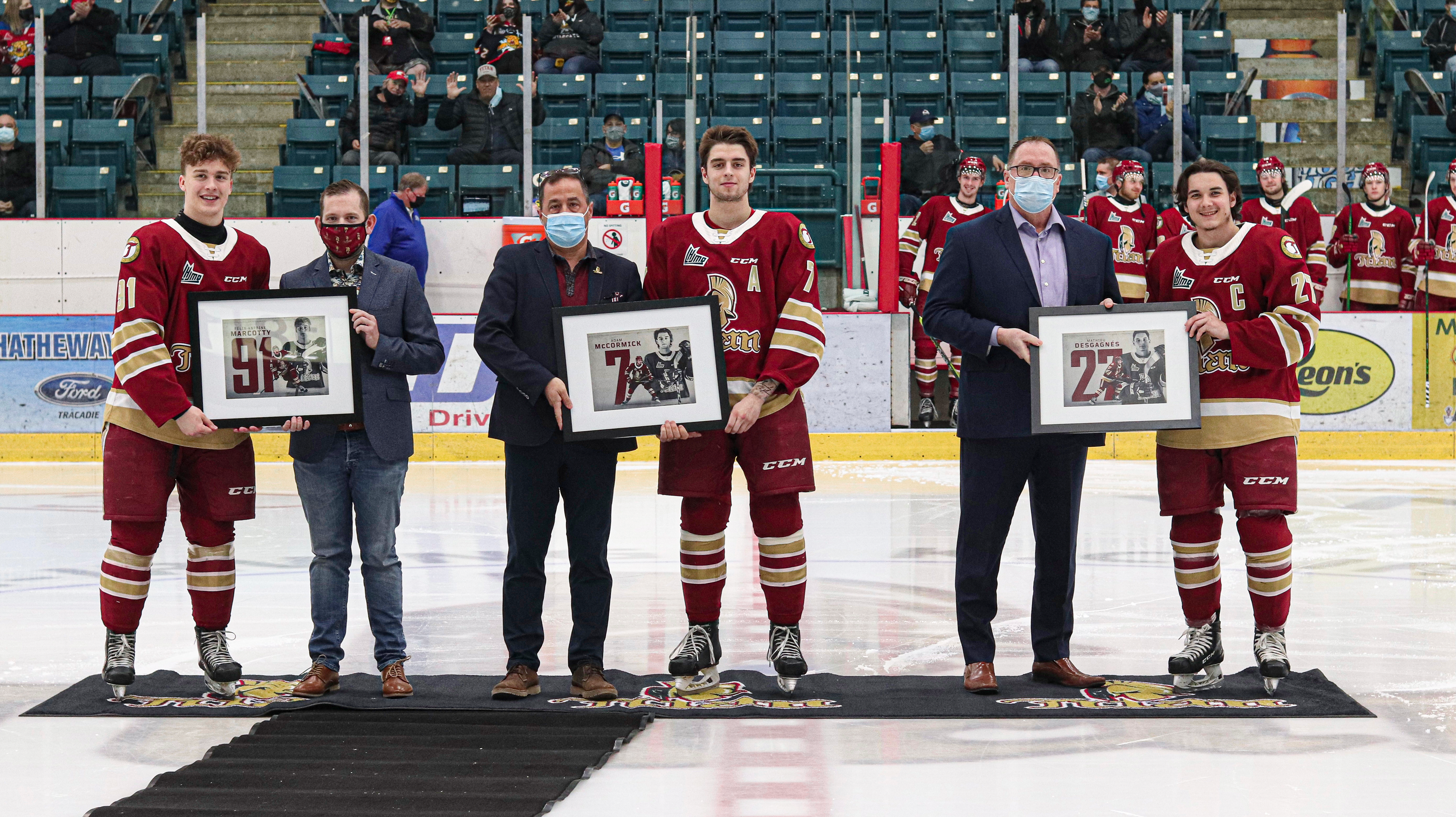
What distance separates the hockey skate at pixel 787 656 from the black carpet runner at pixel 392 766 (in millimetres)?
485

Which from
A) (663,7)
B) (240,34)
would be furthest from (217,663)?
(240,34)

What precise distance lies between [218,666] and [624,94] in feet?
32.9

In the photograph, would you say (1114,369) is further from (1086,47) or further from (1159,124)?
(1086,47)

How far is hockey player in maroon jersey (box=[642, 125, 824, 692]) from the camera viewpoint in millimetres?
4293

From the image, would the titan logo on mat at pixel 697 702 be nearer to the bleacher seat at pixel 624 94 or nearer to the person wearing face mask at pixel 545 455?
the person wearing face mask at pixel 545 455

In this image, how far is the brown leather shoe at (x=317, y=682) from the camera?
13.9 ft

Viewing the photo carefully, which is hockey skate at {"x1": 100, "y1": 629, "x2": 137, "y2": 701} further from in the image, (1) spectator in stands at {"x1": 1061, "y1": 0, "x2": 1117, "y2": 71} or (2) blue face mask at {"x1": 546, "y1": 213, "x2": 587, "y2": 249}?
(1) spectator in stands at {"x1": 1061, "y1": 0, "x2": 1117, "y2": 71}

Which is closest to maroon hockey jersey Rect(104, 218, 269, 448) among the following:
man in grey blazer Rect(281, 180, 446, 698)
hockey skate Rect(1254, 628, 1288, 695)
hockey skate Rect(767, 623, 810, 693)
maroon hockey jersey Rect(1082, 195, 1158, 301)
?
man in grey blazer Rect(281, 180, 446, 698)

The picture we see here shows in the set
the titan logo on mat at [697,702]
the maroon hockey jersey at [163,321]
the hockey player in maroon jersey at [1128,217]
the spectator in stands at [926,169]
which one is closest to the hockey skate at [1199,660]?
the titan logo on mat at [697,702]

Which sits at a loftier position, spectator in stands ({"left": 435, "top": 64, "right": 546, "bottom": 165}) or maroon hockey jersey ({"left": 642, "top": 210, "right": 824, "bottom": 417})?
spectator in stands ({"left": 435, "top": 64, "right": 546, "bottom": 165})

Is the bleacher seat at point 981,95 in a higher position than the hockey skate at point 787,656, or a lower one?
higher

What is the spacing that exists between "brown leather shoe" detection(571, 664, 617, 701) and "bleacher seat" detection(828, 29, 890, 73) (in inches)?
412

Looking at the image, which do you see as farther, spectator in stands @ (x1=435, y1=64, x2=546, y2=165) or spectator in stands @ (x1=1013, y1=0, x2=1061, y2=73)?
spectator in stands @ (x1=1013, y1=0, x2=1061, y2=73)

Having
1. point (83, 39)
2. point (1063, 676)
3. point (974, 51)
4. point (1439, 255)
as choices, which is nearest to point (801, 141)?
point (974, 51)
